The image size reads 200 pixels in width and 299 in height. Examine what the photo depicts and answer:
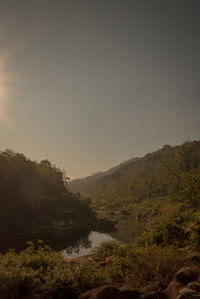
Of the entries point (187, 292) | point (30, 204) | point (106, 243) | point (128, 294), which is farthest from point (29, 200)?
point (187, 292)

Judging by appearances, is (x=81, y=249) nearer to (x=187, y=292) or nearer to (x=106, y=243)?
(x=106, y=243)

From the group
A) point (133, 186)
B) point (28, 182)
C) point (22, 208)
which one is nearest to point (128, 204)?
point (133, 186)

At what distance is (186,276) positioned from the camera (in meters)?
6.38

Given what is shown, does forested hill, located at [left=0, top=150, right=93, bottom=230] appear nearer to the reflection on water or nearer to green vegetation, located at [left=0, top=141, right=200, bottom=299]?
green vegetation, located at [left=0, top=141, right=200, bottom=299]

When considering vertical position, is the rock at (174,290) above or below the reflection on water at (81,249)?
above

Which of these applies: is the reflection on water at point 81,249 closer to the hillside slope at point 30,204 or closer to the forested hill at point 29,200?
the hillside slope at point 30,204

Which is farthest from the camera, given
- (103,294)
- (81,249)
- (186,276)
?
(81,249)

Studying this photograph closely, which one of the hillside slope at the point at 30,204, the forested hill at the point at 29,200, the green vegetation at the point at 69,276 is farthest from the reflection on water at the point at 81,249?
the forested hill at the point at 29,200

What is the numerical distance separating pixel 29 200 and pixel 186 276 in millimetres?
56090

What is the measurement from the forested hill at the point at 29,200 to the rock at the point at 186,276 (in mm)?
42166

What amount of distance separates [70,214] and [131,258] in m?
57.3

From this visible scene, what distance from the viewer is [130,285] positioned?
711 cm

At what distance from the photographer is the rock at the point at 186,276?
6297 mm

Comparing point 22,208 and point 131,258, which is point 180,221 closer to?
point 131,258
